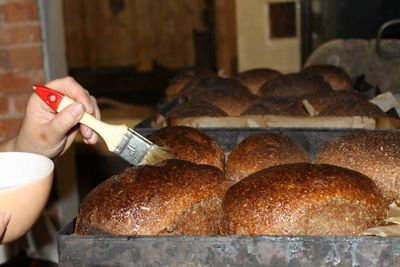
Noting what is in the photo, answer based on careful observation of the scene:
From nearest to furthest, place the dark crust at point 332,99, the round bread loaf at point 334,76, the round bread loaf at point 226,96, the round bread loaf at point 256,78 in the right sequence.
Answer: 1. the dark crust at point 332,99
2. the round bread loaf at point 226,96
3. the round bread loaf at point 334,76
4. the round bread loaf at point 256,78

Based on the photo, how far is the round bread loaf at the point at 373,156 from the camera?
1.42 m

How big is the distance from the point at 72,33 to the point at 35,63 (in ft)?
Answer: 19.5

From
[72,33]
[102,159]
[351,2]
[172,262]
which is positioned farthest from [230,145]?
[72,33]

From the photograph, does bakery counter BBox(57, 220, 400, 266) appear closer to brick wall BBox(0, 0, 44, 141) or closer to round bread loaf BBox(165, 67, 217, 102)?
Answer: round bread loaf BBox(165, 67, 217, 102)

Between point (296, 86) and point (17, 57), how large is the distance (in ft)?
4.21

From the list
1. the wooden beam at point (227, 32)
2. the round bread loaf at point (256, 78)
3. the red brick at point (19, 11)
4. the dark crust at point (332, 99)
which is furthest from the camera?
the wooden beam at point (227, 32)

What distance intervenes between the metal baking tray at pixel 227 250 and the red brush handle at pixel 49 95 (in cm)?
41

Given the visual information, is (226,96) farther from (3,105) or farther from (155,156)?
(3,105)

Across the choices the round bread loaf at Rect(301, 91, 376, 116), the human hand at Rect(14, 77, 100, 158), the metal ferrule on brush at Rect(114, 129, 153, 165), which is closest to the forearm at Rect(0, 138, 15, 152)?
the human hand at Rect(14, 77, 100, 158)

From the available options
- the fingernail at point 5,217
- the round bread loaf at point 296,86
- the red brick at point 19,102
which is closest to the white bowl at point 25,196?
the fingernail at point 5,217

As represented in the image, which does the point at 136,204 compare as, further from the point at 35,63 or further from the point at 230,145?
the point at 35,63

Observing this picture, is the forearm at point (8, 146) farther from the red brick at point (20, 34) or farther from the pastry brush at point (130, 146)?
the red brick at point (20, 34)

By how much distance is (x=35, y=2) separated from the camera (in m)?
3.21

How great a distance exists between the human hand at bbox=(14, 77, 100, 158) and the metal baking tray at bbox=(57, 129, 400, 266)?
1.41ft
